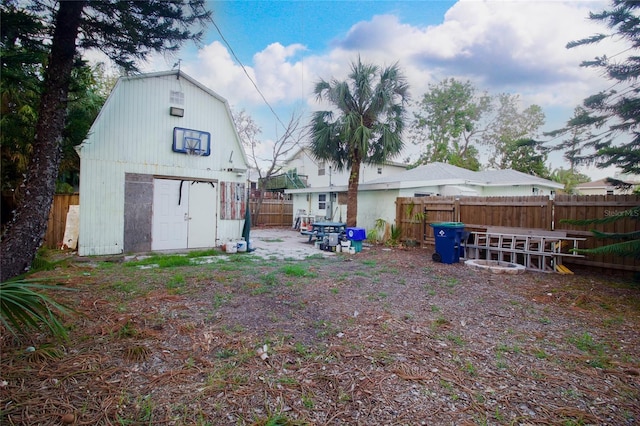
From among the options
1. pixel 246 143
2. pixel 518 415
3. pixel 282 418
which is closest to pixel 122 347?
Answer: pixel 282 418

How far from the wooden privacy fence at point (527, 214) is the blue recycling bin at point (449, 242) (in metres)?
1.63

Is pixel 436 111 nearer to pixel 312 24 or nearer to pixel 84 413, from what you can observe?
pixel 312 24

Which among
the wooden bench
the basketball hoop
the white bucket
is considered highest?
the basketball hoop

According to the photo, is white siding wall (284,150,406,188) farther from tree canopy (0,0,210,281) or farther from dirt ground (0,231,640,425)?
dirt ground (0,231,640,425)

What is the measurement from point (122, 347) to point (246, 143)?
68.5 ft

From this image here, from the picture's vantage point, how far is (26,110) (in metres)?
9.20

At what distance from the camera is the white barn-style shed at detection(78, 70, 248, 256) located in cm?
833

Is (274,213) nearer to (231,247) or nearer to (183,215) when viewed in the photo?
(183,215)

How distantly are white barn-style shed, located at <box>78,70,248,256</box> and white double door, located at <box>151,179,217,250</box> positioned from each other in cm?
3

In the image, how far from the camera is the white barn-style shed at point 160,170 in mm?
8328

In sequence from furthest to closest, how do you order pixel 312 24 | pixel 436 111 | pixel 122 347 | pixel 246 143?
pixel 436 111 < pixel 246 143 < pixel 312 24 < pixel 122 347

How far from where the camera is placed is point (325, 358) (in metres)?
2.92

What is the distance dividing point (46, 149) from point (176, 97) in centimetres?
495

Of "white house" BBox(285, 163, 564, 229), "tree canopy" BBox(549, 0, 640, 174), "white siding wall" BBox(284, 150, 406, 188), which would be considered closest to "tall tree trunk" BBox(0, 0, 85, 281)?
"tree canopy" BBox(549, 0, 640, 174)
